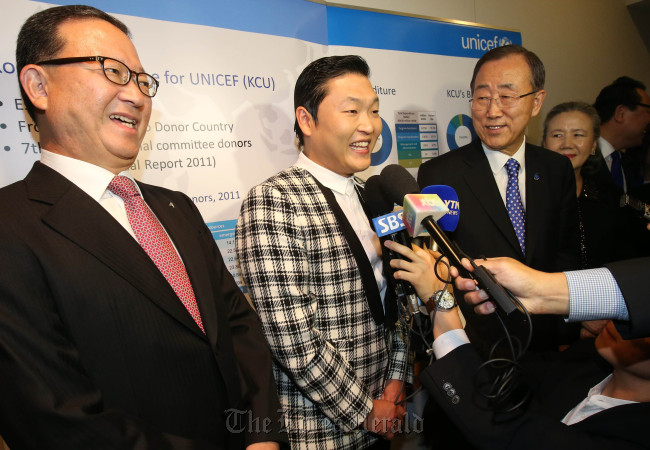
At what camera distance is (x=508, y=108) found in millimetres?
2309

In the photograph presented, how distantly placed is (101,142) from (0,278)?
0.45m

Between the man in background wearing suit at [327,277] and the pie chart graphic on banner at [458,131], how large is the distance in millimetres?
1488

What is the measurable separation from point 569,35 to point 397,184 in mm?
4379

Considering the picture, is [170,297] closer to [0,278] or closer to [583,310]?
[0,278]

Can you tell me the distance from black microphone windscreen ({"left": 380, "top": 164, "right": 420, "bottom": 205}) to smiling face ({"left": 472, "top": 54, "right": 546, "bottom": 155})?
3.49 feet

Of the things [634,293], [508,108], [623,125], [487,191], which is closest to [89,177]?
[634,293]

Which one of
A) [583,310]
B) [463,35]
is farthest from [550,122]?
[583,310]

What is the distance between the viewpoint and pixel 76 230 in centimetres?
108

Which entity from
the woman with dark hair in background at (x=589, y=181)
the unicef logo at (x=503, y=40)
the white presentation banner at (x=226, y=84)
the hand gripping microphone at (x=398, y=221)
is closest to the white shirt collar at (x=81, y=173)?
the white presentation banner at (x=226, y=84)

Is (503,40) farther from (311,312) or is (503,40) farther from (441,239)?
(441,239)

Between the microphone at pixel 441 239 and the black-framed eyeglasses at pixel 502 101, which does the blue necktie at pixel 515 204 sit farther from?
the microphone at pixel 441 239

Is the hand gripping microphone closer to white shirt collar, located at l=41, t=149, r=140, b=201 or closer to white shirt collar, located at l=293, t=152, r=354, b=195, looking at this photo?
white shirt collar, located at l=293, t=152, r=354, b=195

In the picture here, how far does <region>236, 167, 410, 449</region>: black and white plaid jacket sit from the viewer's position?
152 cm

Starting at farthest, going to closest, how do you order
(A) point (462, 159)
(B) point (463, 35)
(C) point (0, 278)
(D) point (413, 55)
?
(B) point (463, 35) < (D) point (413, 55) < (A) point (462, 159) < (C) point (0, 278)
